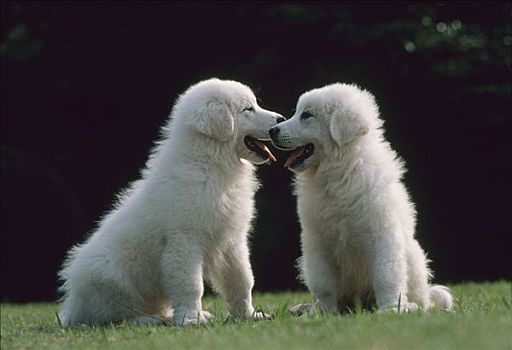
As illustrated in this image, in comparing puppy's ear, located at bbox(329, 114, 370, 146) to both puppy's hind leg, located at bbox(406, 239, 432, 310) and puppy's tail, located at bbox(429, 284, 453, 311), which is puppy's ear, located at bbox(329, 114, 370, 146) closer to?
puppy's hind leg, located at bbox(406, 239, 432, 310)

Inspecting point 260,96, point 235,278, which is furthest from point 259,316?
point 260,96

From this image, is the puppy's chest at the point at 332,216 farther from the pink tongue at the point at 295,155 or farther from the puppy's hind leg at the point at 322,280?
Answer: the pink tongue at the point at 295,155

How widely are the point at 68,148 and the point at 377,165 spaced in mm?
11281

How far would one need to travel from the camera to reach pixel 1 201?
1650 centimetres

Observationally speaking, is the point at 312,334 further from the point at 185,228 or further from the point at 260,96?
the point at 260,96

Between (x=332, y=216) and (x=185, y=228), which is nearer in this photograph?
(x=185, y=228)

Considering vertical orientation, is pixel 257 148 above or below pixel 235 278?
above

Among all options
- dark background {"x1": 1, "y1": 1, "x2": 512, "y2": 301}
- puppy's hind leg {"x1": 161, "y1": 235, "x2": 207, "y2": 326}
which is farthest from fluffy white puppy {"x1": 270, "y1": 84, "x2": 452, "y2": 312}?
dark background {"x1": 1, "y1": 1, "x2": 512, "y2": 301}

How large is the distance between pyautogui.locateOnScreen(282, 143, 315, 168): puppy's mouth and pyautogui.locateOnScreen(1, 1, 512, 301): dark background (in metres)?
8.18

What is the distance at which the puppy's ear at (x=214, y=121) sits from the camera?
7379mm

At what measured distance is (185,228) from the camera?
7.00 metres

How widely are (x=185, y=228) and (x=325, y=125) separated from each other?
1.45 m

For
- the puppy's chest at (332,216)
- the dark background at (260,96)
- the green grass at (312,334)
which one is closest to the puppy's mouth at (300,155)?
the puppy's chest at (332,216)

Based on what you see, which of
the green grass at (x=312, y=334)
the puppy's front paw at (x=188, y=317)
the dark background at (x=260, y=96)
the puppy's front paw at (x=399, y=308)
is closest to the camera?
the green grass at (x=312, y=334)
